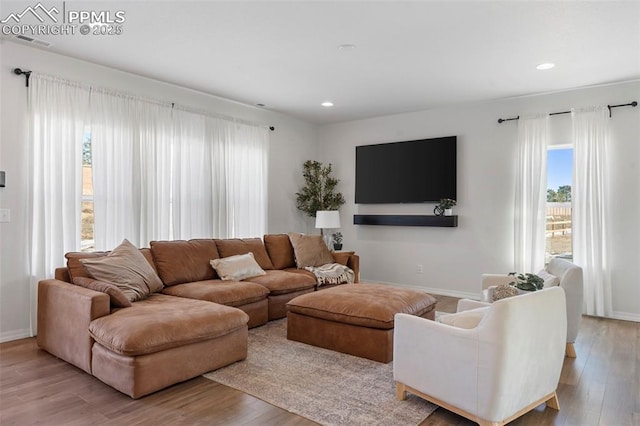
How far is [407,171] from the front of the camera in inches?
251

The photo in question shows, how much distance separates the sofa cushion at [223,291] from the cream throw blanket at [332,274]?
895 mm

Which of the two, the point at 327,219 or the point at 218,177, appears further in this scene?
the point at 327,219

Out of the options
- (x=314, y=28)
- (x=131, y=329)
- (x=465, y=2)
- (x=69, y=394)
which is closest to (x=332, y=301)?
(x=131, y=329)

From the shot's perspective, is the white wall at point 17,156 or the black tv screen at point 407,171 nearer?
the white wall at point 17,156

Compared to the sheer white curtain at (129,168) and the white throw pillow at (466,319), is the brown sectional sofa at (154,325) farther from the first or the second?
the white throw pillow at (466,319)

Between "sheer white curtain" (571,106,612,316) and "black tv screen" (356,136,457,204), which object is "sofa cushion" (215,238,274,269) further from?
"sheer white curtain" (571,106,612,316)

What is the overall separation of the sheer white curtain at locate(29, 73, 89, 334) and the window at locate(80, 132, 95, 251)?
8 centimetres

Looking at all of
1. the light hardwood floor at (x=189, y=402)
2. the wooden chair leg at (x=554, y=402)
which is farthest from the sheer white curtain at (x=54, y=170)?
the wooden chair leg at (x=554, y=402)

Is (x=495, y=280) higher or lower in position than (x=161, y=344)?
higher

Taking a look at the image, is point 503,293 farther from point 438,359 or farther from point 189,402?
point 189,402

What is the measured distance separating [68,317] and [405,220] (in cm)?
461

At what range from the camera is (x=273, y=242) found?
5.54m

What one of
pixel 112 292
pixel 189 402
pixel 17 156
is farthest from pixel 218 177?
pixel 189 402

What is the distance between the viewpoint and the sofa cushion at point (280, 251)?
5.44 m
